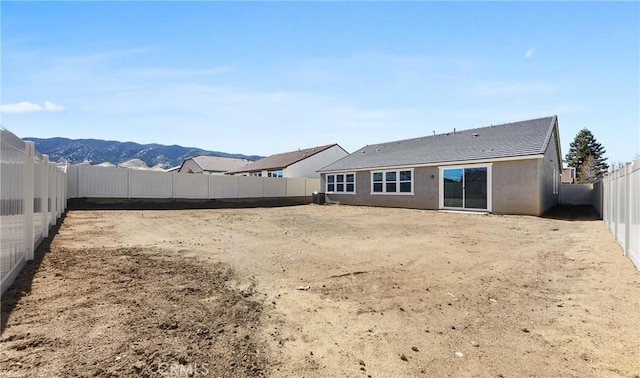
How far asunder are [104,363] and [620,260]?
27.2 ft

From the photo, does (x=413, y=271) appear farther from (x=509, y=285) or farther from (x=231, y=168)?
(x=231, y=168)

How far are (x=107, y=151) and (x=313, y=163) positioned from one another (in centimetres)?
7086

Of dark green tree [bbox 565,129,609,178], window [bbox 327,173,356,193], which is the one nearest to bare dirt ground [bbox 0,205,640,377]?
window [bbox 327,173,356,193]

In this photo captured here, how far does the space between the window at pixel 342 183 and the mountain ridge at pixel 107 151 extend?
51652mm

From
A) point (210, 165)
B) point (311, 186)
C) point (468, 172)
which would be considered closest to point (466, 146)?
point (468, 172)

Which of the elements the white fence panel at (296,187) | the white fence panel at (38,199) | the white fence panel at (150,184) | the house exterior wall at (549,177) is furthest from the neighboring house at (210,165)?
the white fence panel at (38,199)

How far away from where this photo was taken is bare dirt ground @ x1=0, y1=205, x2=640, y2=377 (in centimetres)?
274

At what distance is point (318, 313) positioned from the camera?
12.7 feet

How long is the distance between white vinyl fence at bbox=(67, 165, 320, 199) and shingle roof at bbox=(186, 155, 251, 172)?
63.0 feet

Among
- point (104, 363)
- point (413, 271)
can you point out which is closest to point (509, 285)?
point (413, 271)

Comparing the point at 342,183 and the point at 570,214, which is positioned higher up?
the point at 342,183

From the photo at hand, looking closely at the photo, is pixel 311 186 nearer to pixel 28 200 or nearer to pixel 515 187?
pixel 515 187

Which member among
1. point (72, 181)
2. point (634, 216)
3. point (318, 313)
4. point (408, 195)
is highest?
point (72, 181)

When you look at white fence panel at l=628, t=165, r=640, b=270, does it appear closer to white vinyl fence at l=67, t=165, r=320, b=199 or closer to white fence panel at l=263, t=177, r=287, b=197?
white vinyl fence at l=67, t=165, r=320, b=199
